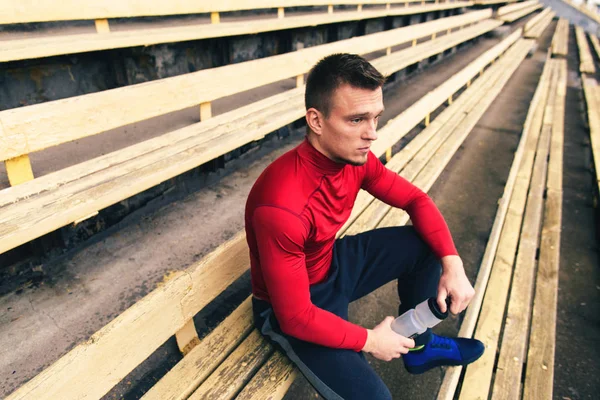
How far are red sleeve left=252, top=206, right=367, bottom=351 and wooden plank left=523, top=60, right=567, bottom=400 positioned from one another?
3.61 ft

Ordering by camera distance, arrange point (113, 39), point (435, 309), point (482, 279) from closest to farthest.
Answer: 1. point (435, 309)
2. point (482, 279)
3. point (113, 39)

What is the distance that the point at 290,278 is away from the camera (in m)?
1.29

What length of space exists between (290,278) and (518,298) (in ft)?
5.27

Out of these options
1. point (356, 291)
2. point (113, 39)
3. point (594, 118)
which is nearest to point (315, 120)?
point (356, 291)

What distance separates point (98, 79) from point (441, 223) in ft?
8.84

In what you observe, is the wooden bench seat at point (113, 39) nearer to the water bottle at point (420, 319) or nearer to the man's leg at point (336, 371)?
the man's leg at point (336, 371)

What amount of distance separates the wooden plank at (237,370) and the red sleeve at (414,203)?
82 cm

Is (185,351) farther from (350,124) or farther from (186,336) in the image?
(350,124)

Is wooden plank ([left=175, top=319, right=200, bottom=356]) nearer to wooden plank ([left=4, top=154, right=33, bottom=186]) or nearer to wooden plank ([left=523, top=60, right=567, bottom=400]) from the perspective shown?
wooden plank ([left=4, top=154, right=33, bottom=186])

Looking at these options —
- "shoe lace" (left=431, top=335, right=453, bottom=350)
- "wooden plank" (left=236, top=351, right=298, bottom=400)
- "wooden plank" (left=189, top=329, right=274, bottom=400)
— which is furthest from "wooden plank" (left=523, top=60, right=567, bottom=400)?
"wooden plank" (left=189, top=329, right=274, bottom=400)

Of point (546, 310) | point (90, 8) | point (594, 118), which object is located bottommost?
point (546, 310)

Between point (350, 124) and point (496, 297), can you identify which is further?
point (496, 297)

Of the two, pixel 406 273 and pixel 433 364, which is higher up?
pixel 406 273

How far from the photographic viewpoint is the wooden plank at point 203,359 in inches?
53.7
